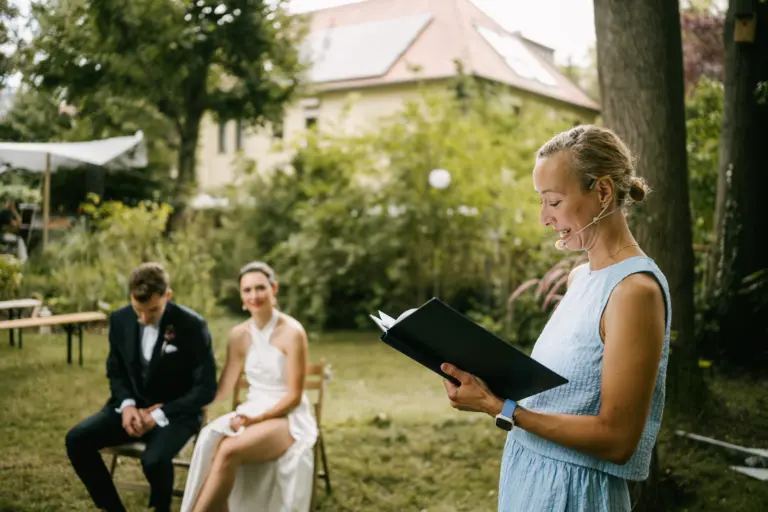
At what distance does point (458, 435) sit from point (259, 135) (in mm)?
3501

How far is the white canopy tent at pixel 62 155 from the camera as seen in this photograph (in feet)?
15.1

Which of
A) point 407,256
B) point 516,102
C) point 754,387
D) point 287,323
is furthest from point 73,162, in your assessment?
point 516,102

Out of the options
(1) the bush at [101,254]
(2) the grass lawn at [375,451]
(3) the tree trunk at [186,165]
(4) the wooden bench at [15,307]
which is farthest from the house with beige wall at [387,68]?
(2) the grass lawn at [375,451]

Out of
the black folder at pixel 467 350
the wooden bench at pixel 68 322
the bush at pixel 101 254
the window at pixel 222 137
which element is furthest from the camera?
the window at pixel 222 137

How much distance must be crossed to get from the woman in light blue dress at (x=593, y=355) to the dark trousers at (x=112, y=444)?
2690mm

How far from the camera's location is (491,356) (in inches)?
66.2

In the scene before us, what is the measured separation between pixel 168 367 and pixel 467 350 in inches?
118

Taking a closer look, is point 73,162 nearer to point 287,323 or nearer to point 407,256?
point 287,323

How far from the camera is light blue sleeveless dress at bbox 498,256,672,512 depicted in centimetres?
164

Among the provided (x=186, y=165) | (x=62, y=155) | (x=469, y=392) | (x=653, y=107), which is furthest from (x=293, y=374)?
(x=653, y=107)

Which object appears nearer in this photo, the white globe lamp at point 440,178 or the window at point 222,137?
the window at point 222,137

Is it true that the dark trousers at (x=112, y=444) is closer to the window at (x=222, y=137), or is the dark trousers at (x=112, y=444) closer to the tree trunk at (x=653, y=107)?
the window at (x=222, y=137)

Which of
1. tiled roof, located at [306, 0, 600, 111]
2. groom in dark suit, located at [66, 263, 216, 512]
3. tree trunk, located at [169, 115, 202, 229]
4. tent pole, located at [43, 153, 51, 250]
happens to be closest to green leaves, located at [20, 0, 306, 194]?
tree trunk, located at [169, 115, 202, 229]

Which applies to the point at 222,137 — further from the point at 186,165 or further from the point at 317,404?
the point at 317,404
